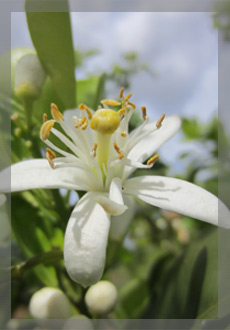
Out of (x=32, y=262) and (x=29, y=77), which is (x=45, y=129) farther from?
(x=32, y=262)

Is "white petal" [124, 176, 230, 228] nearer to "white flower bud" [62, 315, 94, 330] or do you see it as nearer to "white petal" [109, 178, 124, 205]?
"white petal" [109, 178, 124, 205]

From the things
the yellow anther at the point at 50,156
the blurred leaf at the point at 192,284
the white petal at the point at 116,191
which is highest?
the yellow anther at the point at 50,156

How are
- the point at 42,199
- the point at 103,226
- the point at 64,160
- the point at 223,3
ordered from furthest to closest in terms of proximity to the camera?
1. the point at 223,3
2. the point at 42,199
3. the point at 64,160
4. the point at 103,226

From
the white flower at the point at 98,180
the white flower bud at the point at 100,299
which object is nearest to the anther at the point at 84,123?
the white flower at the point at 98,180

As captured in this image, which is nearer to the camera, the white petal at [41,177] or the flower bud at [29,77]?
the white petal at [41,177]

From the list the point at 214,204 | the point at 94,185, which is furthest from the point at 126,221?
the point at 214,204

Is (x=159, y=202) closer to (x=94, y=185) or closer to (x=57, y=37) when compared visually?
(x=94, y=185)

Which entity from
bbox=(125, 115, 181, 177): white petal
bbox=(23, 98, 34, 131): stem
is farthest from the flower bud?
bbox=(125, 115, 181, 177): white petal

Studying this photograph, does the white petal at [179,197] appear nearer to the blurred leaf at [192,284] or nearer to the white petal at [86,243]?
the white petal at [86,243]
